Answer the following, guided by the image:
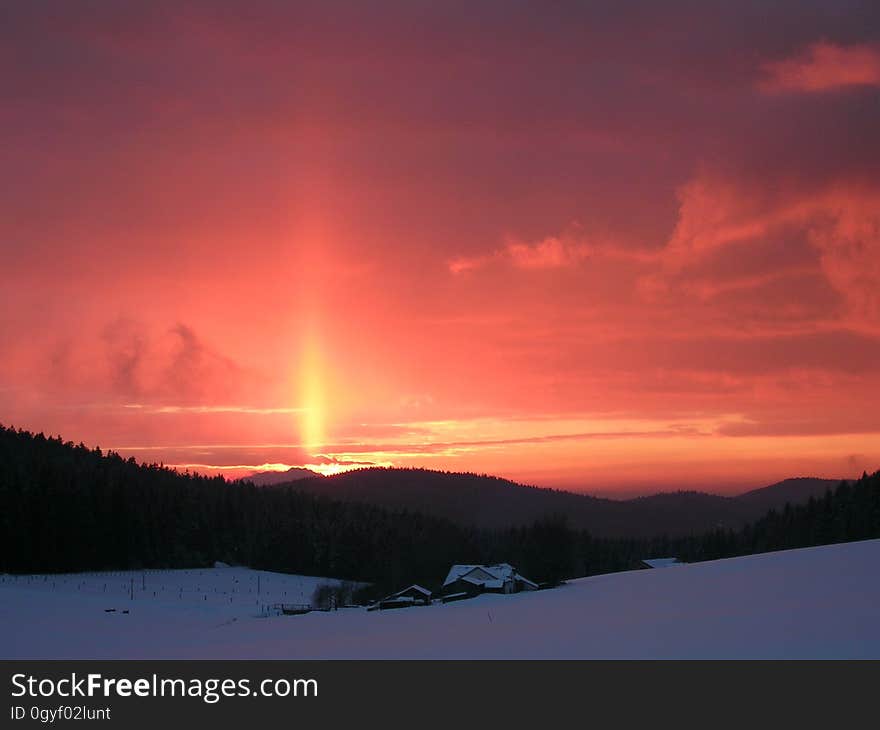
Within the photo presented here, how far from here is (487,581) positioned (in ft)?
167

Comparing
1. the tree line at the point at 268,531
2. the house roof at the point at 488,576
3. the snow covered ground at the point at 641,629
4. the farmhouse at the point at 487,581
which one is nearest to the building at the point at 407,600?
the farmhouse at the point at 487,581

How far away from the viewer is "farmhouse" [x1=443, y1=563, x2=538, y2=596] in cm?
4999

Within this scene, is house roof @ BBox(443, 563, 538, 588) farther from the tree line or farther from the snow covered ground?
the snow covered ground

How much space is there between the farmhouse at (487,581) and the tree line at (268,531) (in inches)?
91.3

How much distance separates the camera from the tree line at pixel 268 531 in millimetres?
72500

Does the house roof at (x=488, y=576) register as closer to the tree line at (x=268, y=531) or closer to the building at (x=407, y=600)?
the tree line at (x=268, y=531)

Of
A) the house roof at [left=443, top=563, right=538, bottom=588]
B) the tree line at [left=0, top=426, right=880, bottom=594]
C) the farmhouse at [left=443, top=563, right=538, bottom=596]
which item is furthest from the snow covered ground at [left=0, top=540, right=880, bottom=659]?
the tree line at [left=0, top=426, right=880, bottom=594]

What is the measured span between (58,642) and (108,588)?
3936 centimetres

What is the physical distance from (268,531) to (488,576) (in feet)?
182

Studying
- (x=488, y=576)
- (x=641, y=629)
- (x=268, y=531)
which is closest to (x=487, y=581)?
(x=488, y=576)
